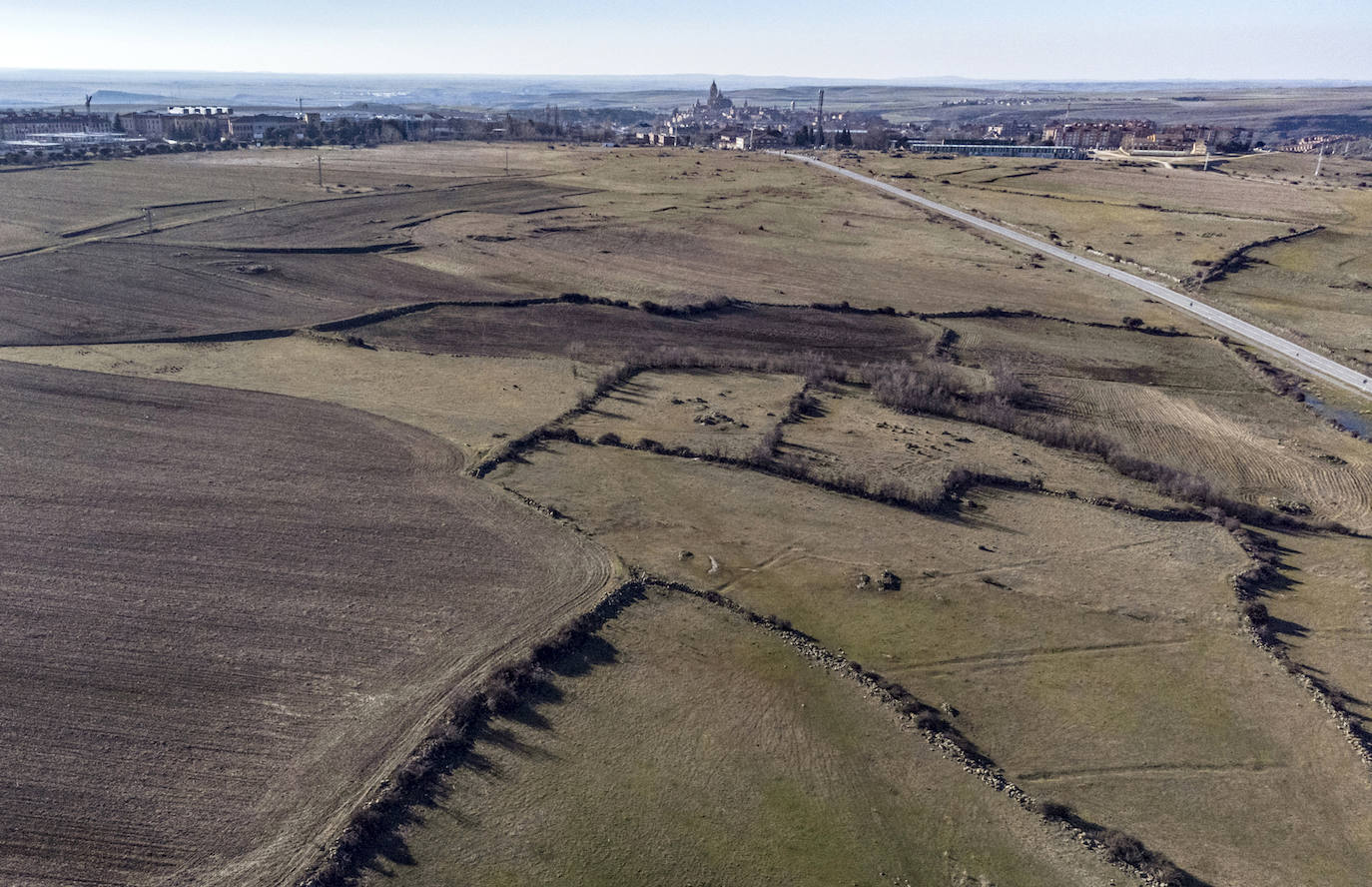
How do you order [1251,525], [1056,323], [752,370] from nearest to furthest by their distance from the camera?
1. [1251,525]
2. [752,370]
3. [1056,323]

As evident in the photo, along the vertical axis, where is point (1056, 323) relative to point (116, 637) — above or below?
above

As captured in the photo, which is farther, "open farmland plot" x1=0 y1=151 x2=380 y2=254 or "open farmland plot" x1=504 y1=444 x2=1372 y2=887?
"open farmland plot" x1=0 y1=151 x2=380 y2=254

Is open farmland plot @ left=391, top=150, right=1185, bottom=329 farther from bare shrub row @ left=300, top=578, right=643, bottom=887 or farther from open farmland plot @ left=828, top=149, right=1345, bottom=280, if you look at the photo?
bare shrub row @ left=300, top=578, right=643, bottom=887

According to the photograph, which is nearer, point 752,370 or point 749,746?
point 749,746

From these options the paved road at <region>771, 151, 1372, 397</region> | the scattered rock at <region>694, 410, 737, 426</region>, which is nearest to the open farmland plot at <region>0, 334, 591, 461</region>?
the scattered rock at <region>694, 410, 737, 426</region>

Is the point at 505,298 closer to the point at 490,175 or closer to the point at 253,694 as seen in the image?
the point at 253,694

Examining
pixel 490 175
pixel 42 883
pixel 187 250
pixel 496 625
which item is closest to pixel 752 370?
pixel 496 625

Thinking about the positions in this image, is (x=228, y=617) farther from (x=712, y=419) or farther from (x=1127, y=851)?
(x=1127, y=851)
